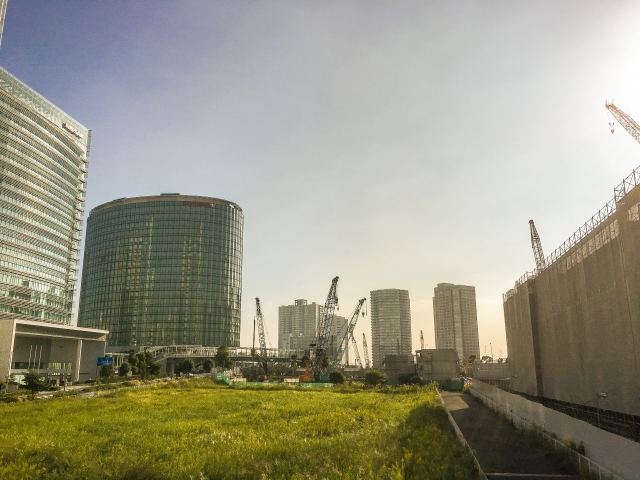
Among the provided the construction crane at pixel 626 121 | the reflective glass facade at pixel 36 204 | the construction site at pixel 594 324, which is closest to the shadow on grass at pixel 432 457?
the construction site at pixel 594 324

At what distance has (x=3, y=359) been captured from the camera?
7781 cm

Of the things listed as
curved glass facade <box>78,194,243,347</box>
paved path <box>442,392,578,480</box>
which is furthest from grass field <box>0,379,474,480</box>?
curved glass facade <box>78,194,243,347</box>

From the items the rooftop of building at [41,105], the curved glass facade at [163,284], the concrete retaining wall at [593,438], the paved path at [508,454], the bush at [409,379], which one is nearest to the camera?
the concrete retaining wall at [593,438]

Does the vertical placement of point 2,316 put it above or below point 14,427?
above

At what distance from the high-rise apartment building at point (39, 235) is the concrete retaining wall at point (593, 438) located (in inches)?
3263

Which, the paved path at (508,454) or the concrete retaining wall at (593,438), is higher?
the concrete retaining wall at (593,438)

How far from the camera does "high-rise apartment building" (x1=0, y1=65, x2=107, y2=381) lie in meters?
101

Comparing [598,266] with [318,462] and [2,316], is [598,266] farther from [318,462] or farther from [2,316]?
[2,316]

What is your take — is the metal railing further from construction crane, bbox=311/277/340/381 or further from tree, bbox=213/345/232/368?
tree, bbox=213/345/232/368

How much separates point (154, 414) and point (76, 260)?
10512 cm

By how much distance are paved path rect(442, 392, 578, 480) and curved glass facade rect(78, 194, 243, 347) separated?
16309 centimetres

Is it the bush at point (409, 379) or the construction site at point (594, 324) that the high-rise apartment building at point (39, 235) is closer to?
the bush at point (409, 379)

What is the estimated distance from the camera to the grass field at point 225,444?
21.1 metres

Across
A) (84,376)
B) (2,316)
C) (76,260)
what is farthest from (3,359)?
(76,260)
